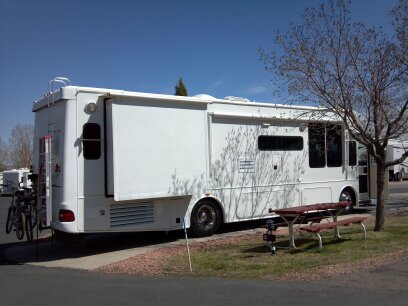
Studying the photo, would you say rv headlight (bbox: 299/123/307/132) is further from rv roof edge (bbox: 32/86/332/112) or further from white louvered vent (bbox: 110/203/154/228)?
white louvered vent (bbox: 110/203/154/228)

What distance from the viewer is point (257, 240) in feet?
34.1

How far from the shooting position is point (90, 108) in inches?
377

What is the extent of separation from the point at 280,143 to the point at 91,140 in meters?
5.18

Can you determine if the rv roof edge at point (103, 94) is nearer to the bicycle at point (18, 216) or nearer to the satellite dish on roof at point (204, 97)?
the satellite dish on roof at point (204, 97)

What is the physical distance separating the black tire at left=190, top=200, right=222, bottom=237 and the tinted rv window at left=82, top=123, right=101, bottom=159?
266 centimetres

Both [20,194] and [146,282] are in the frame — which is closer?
[146,282]

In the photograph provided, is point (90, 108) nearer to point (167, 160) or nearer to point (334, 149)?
point (167, 160)

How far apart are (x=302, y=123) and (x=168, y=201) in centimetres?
446

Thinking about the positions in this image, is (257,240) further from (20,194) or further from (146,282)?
(20,194)

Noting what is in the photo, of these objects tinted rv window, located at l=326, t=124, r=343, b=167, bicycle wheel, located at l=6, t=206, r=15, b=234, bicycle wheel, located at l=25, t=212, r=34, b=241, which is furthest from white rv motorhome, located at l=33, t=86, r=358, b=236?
bicycle wheel, located at l=6, t=206, r=15, b=234

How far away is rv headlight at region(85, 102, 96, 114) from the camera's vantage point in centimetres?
956

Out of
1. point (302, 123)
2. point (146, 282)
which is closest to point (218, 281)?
point (146, 282)

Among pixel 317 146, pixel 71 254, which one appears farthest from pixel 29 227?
pixel 317 146

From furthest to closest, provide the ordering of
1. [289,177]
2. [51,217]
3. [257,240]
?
[289,177] → [257,240] → [51,217]
